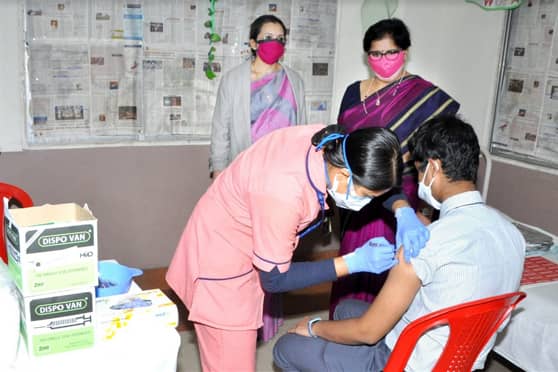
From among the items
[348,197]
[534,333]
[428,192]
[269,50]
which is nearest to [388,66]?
[269,50]

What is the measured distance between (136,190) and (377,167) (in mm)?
2022

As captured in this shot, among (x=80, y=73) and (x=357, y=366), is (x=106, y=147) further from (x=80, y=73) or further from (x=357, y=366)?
(x=357, y=366)

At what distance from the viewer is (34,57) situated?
2688 mm

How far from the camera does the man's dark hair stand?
4.83 feet

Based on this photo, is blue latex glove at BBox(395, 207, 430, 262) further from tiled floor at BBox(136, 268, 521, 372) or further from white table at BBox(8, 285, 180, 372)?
tiled floor at BBox(136, 268, 521, 372)

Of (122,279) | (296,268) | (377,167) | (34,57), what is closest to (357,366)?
(296,268)

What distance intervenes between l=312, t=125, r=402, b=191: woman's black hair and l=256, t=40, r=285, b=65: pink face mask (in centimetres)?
128

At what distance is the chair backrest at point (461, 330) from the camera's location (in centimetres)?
123

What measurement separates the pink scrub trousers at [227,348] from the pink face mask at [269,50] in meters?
1.37

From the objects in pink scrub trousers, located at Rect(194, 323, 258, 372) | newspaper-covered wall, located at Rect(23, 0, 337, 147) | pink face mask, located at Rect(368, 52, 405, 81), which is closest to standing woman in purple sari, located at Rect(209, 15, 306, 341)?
pink face mask, located at Rect(368, 52, 405, 81)

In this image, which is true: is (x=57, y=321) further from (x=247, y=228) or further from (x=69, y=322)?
(x=247, y=228)

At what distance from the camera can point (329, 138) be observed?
1356mm

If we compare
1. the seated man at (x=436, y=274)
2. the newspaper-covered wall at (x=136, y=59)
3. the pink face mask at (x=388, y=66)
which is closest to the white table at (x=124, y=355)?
the seated man at (x=436, y=274)

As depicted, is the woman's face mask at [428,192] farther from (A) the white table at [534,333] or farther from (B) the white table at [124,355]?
(B) the white table at [124,355]
